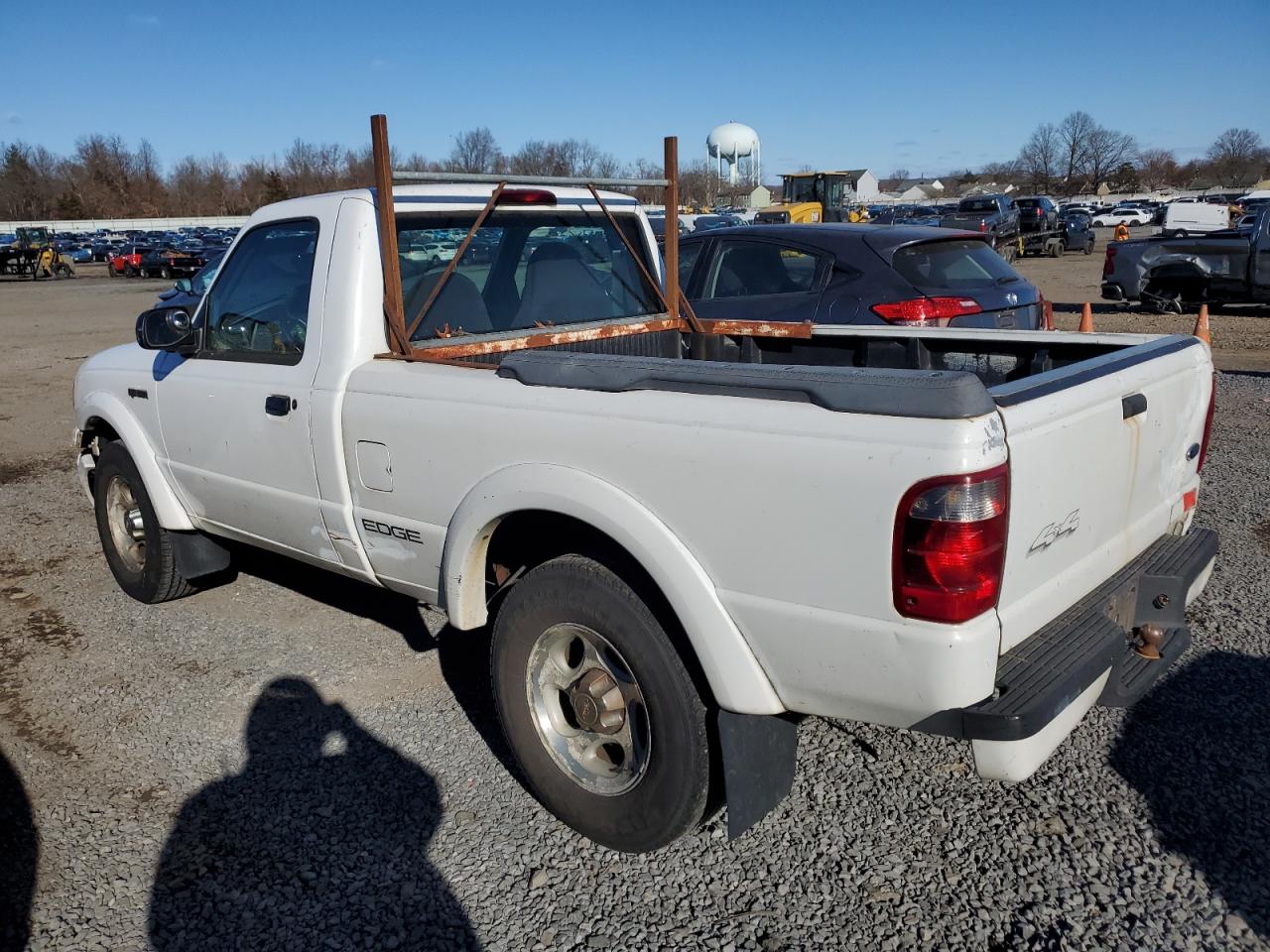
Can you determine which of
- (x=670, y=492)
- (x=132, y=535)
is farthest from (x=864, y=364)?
(x=132, y=535)

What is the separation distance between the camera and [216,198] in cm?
10469

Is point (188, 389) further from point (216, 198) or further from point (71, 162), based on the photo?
point (71, 162)

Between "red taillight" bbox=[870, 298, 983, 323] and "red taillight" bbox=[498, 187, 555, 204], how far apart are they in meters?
3.14

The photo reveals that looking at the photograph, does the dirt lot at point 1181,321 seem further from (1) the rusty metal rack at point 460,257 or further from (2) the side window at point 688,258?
(1) the rusty metal rack at point 460,257

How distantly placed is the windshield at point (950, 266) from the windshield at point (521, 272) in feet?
9.48

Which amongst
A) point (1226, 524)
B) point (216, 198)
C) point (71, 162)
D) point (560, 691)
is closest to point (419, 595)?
point (560, 691)

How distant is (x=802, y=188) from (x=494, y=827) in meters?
36.7

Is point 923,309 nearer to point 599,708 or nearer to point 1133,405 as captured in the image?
point 1133,405

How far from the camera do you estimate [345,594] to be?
17.7 feet

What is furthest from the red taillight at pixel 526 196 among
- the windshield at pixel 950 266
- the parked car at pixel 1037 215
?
the parked car at pixel 1037 215

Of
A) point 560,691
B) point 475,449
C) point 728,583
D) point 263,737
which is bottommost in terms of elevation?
point 263,737

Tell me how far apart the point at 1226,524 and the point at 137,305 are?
28837mm

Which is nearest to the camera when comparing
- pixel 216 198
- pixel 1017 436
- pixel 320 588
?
pixel 1017 436

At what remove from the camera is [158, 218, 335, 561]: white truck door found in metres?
3.79
